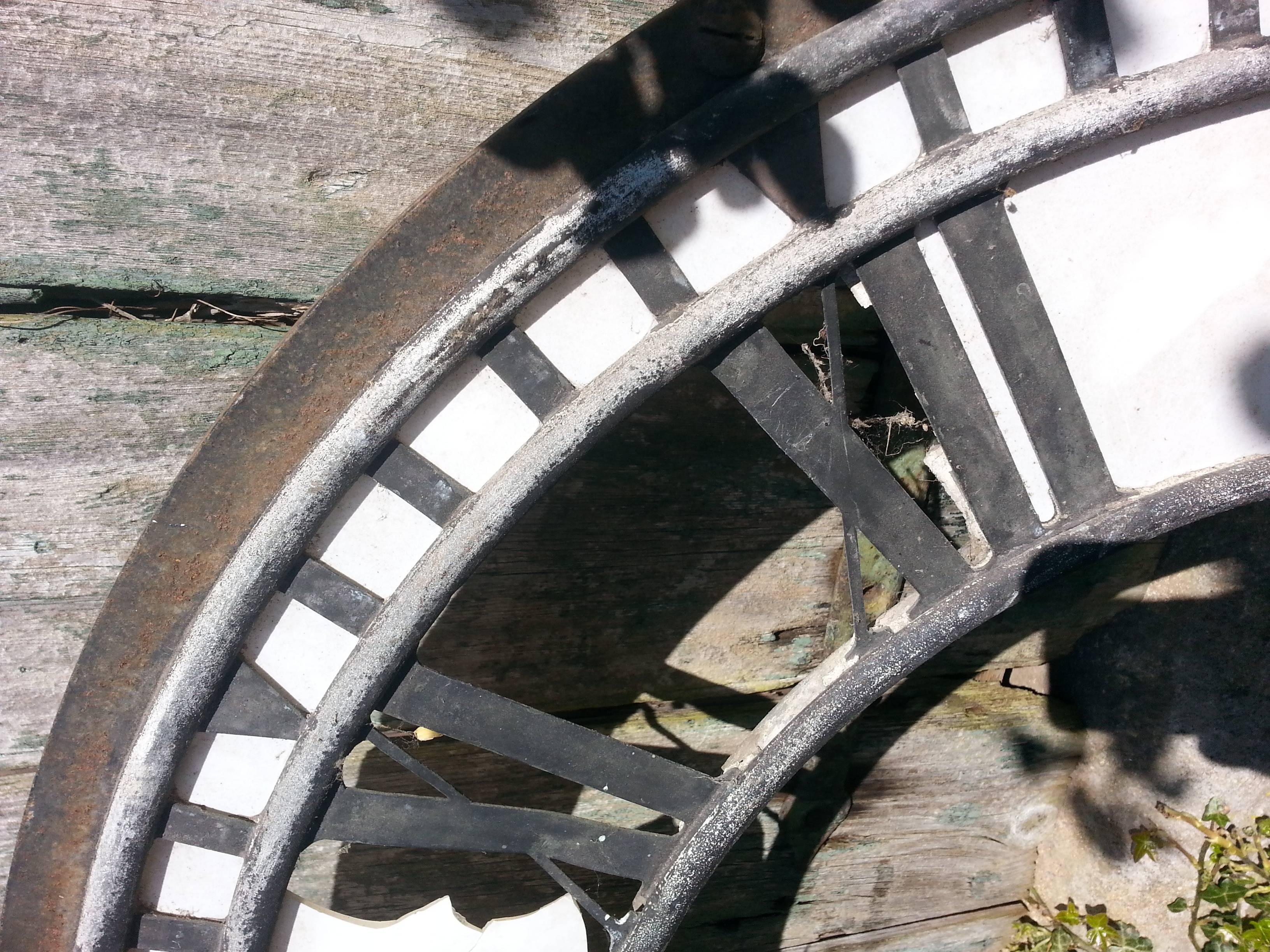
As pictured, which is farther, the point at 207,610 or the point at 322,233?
the point at 322,233

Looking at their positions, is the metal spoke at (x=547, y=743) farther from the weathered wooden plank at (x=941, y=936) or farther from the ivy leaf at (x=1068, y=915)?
the ivy leaf at (x=1068, y=915)

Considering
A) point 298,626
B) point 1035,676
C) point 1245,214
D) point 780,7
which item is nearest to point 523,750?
point 298,626

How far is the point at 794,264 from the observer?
979mm

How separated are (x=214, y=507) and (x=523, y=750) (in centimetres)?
49

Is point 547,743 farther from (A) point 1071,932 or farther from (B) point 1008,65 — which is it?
(A) point 1071,932

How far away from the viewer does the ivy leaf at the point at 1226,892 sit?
1.92 m

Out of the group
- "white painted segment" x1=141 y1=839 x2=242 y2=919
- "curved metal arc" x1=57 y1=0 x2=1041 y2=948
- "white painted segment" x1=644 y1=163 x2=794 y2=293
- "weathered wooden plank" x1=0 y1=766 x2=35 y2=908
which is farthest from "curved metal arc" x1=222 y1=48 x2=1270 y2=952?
"weathered wooden plank" x1=0 y1=766 x2=35 y2=908

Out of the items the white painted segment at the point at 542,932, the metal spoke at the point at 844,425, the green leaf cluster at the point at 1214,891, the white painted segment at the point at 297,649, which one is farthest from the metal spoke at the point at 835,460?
the green leaf cluster at the point at 1214,891

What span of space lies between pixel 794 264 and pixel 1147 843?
1835mm

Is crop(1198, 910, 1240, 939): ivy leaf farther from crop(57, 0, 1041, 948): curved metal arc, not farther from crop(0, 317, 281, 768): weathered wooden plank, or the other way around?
crop(0, 317, 281, 768): weathered wooden plank

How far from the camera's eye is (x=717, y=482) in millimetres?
1607

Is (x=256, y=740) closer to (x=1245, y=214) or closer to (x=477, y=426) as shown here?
(x=477, y=426)

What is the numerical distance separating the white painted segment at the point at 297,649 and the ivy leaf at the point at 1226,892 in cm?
203

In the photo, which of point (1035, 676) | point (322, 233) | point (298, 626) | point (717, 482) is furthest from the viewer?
point (1035, 676)
